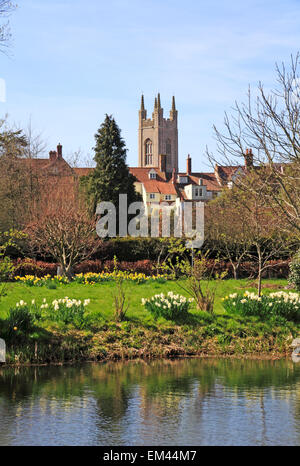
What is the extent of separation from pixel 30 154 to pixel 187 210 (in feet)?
39.9

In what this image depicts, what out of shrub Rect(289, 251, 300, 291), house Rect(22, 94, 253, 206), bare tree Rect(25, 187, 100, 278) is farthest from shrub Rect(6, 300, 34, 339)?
shrub Rect(289, 251, 300, 291)

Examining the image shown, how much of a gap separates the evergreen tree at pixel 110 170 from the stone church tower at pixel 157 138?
8703 cm

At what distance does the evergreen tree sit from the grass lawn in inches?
850

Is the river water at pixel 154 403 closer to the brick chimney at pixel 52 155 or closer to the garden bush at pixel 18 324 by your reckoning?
the garden bush at pixel 18 324

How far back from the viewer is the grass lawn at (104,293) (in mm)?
14062

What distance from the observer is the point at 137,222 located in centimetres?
3766

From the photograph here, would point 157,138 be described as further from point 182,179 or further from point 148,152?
point 182,179

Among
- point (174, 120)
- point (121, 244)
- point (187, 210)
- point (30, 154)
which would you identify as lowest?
point (121, 244)

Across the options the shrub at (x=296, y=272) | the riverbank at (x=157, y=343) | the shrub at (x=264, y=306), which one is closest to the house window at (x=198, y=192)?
the shrub at (x=296, y=272)

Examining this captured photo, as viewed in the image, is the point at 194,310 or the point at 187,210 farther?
the point at 187,210

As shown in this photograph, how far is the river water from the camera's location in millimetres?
6664

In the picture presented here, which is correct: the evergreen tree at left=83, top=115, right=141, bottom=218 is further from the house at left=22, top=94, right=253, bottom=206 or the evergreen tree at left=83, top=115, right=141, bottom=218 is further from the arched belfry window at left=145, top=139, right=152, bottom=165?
the arched belfry window at left=145, top=139, right=152, bottom=165
